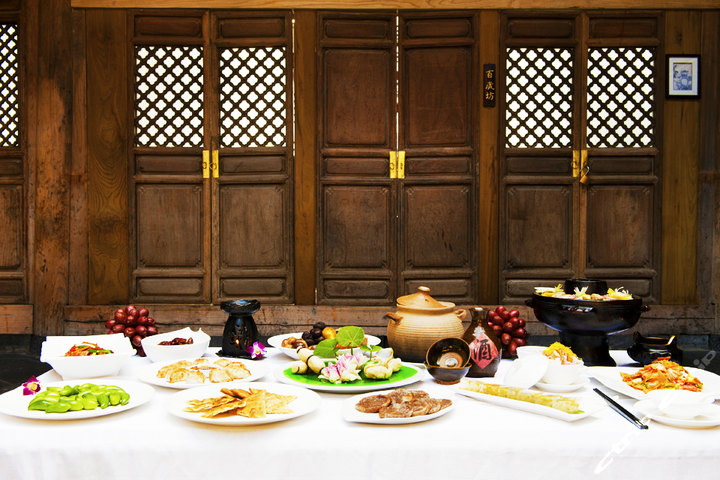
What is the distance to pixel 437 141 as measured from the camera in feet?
14.2

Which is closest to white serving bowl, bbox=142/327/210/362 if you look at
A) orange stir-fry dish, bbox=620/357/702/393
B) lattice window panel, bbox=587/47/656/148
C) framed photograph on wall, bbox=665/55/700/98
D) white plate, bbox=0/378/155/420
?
white plate, bbox=0/378/155/420

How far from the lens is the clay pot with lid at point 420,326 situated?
1497mm

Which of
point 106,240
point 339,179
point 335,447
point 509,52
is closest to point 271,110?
point 339,179

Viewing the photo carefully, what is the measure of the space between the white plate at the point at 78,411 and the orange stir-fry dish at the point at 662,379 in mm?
1100

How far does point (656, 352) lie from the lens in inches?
61.2

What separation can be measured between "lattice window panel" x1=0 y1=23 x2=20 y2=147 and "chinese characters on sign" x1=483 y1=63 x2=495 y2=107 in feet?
12.1

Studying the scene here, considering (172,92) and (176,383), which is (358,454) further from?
(172,92)

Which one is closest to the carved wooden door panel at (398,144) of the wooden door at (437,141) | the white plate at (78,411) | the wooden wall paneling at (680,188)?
the wooden door at (437,141)

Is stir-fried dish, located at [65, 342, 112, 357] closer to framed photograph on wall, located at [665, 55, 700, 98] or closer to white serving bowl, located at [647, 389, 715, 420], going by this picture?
white serving bowl, located at [647, 389, 715, 420]

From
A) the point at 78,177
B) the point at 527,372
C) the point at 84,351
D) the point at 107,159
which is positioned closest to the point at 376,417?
the point at 527,372

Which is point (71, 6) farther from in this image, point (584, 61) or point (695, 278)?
point (695, 278)

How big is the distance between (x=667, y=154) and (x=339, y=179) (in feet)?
8.40

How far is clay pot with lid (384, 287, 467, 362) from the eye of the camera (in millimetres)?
1497

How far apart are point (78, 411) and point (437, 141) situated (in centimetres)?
361
